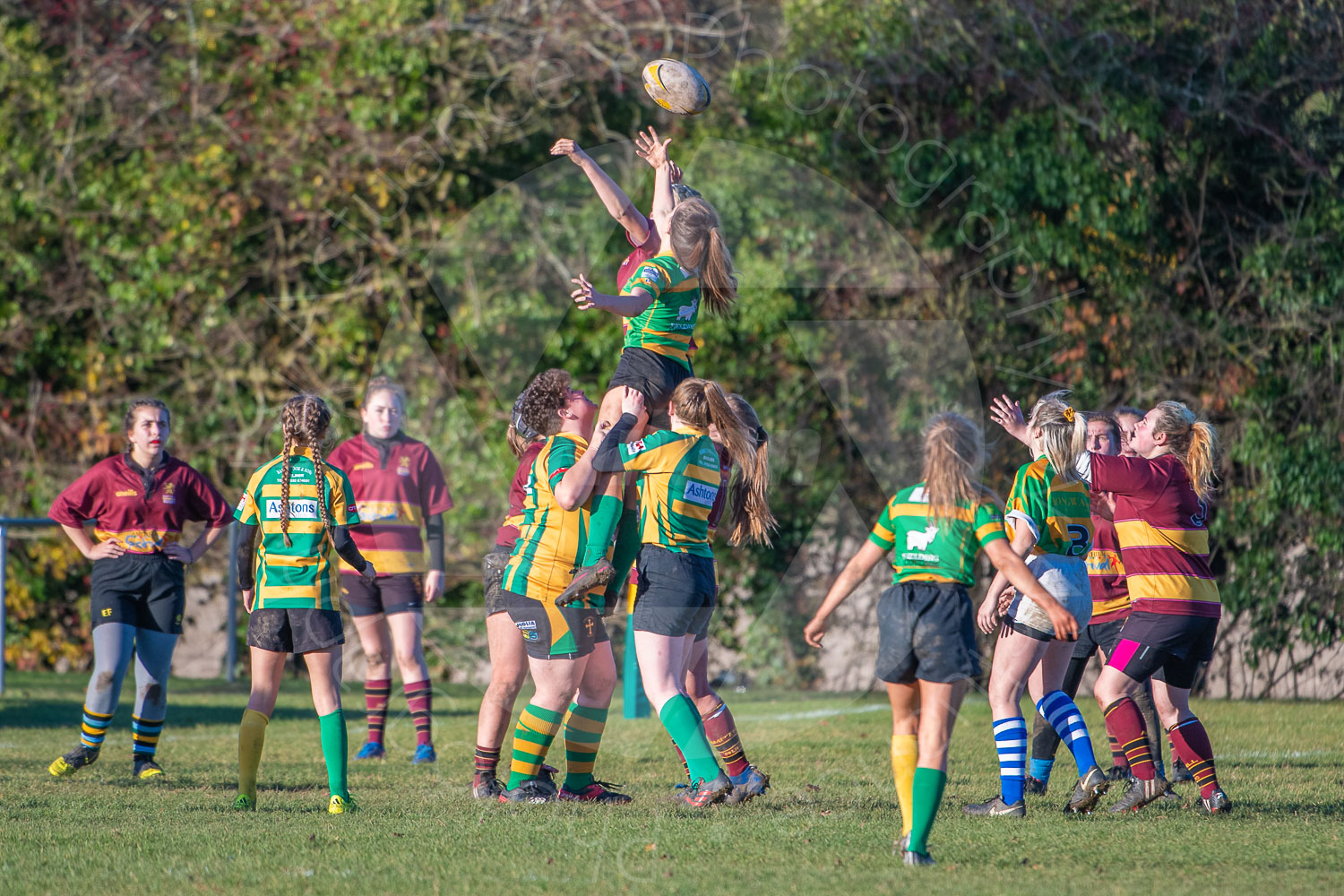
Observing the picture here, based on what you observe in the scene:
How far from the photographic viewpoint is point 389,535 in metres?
7.21

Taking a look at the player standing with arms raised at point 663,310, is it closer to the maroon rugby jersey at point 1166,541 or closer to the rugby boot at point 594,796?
the rugby boot at point 594,796

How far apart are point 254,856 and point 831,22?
8674mm

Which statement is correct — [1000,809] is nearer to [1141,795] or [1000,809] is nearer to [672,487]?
[1141,795]

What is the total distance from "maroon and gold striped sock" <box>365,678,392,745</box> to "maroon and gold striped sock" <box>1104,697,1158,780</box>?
149 inches

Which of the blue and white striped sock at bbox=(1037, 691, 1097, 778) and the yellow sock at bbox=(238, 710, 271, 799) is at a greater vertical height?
the blue and white striped sock at bbox=(1037, 691, 1097, 778)

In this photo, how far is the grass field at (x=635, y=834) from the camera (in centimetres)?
401

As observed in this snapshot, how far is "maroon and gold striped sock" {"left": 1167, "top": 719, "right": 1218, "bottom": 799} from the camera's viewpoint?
17.6ft

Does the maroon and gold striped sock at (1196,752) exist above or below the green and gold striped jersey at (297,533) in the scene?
below

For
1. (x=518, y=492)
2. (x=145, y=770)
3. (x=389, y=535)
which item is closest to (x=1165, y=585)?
(x=518, y=492)

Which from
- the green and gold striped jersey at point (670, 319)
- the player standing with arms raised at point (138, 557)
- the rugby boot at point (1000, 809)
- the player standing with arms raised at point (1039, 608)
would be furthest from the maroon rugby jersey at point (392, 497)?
the rugby boot at point (1000, 809)

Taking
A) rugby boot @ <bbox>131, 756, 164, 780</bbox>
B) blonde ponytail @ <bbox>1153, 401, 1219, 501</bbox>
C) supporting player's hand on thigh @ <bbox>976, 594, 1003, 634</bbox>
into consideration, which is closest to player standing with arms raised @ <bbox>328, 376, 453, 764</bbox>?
rugby boot @ <bbox>131, 756, 164, 780</bbox>

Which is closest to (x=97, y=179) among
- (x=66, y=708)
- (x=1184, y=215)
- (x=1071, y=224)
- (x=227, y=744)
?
(x=66, y=708)

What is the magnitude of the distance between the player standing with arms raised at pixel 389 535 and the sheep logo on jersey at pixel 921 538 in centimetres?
342

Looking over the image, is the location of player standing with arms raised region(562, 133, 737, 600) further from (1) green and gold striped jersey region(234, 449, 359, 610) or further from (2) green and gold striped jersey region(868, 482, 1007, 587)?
(2) green and gold striped jersey region(868, 482, 1007, 587)
